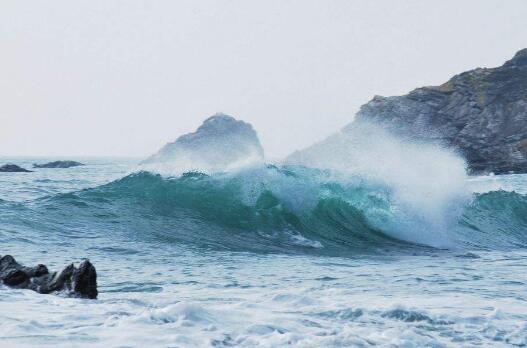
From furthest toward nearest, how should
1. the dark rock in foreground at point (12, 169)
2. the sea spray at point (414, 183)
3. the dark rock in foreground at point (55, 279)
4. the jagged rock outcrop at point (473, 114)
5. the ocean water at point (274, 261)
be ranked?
the jagged rock outcrop at point (473, 114) < the dark rock in foreground at point (12, 169) < the sea spray at point (414, 183) < the dark rock in foreground at point (55, 279) < the ocean water at point (274, 261)

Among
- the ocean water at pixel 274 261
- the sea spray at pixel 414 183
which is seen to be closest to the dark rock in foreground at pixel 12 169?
the sea spray at pixel 414 183

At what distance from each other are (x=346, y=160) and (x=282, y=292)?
15218 millimetres

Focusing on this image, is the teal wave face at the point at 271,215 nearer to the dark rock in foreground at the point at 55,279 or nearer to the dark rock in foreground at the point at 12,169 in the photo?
the dark rock in foreground at the point at 55,279

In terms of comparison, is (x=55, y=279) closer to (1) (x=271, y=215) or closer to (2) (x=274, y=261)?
(2) (x=274, y=261)

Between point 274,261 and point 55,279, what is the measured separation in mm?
5250

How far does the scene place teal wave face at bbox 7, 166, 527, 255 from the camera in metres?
15.4

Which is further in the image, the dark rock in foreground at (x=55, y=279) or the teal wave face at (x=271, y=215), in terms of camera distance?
the teal wave face at (x=271, y=215)

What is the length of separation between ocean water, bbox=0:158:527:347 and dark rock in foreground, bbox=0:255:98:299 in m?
0.24

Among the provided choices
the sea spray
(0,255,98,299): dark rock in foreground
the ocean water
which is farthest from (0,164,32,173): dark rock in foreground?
(0,255,98,299): dark rock in foreground

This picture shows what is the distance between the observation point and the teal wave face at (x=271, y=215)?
50.5 feet

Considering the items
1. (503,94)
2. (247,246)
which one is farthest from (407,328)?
(503,94)

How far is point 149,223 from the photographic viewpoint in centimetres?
1633

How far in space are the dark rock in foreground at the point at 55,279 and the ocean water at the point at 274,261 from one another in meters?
0.24

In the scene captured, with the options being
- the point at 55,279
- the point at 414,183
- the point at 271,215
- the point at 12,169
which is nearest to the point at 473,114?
the point at 12,169
